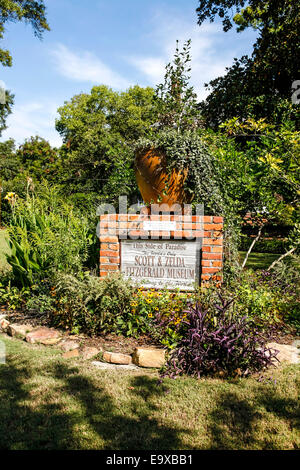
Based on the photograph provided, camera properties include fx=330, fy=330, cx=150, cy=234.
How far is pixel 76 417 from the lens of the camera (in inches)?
92.2

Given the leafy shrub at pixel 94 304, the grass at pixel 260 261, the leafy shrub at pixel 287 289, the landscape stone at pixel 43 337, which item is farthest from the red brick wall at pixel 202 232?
the grass at pixel 260 261

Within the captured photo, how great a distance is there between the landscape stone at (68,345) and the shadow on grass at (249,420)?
1.66 meters

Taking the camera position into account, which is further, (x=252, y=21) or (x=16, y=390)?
(x=252, y=21)

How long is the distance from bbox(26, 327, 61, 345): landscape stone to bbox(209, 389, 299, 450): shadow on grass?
1986 mm

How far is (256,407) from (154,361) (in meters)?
1.03

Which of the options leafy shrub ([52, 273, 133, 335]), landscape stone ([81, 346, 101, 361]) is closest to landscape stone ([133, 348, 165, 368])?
landscape stone ([81, 346, 101, 361])

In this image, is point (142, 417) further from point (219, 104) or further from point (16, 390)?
point (219, 104)

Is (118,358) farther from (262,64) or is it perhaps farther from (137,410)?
(262,64)

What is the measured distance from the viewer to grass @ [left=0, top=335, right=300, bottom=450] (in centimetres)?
212

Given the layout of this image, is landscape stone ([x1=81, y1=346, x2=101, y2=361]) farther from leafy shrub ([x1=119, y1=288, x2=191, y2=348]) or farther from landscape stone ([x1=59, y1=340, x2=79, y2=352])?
leafy shrub ([x1=119, y1=288, x2=191, y2=348])
